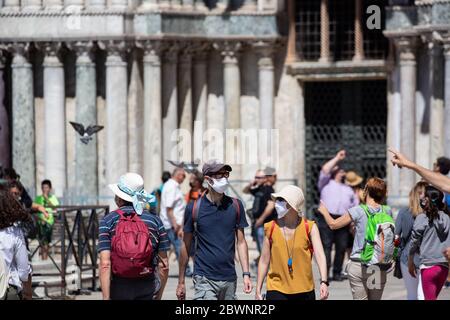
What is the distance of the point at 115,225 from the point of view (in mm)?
14180

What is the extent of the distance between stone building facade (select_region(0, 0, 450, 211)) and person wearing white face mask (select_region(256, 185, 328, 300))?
1161 cm

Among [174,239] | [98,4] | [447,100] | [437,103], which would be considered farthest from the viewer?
[98,4]

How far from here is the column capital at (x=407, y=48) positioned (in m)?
25.9

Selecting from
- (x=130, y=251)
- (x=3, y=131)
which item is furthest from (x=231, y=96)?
(x=130, y=251)

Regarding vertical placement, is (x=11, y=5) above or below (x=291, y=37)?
above

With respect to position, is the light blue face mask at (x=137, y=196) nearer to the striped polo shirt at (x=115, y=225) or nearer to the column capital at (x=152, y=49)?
the striped polo shirt at (x=115, y=225)

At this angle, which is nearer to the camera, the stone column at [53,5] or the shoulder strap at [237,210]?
the shoulder strap at [237,210]

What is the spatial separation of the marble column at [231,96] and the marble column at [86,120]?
2015mm

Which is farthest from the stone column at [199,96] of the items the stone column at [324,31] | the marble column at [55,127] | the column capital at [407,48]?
the column capital at [407,48]

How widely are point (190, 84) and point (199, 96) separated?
14.5 inches

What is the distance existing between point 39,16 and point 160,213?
177 inches

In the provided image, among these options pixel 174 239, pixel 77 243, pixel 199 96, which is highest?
pixel 199 96

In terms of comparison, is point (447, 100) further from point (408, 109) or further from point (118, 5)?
point (118, 5)

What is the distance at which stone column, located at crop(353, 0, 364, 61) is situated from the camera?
1075 inches
